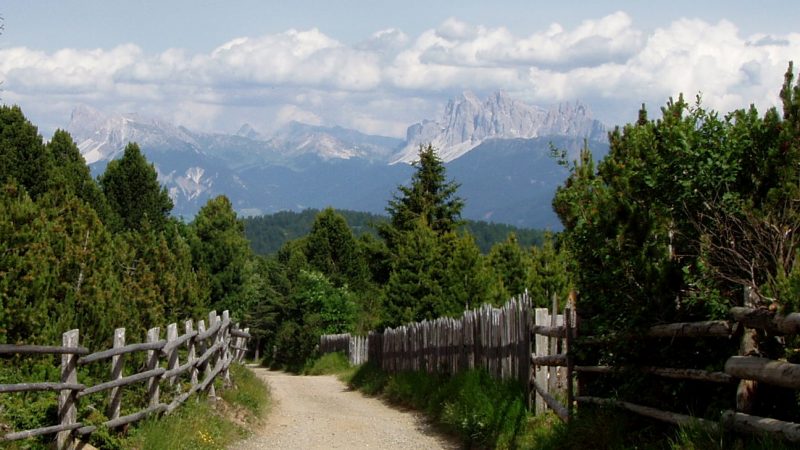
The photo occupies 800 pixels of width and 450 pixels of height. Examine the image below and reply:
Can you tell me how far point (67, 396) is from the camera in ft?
33.2

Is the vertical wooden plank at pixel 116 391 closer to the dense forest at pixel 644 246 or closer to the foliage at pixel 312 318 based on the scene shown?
the dense forest at pixel 644 246

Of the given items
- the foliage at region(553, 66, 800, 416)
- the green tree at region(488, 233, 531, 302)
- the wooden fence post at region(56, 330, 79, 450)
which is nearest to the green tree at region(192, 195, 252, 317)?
the green tree at region(488, 233, 531, 302)

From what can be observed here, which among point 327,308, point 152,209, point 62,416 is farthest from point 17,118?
point 62,416

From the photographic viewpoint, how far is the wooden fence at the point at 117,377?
372 inches

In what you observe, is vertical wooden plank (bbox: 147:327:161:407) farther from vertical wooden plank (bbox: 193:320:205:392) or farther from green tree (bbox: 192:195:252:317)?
green tree (bbox: 192:195:252:317)

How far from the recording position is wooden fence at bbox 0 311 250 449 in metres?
9.46

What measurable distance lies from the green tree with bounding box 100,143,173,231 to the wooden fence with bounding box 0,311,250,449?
35.8m

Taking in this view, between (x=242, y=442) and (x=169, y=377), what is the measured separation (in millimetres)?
1475

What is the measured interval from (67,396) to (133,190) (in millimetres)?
44058

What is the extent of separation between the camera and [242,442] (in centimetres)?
1458

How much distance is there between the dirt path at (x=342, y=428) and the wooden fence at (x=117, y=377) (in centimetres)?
144

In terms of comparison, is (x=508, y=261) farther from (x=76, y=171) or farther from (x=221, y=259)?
(x=221, y=259)

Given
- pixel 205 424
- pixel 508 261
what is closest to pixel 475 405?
pixel 205 424

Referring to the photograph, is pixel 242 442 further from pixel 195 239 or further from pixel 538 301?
pixel 195 239
